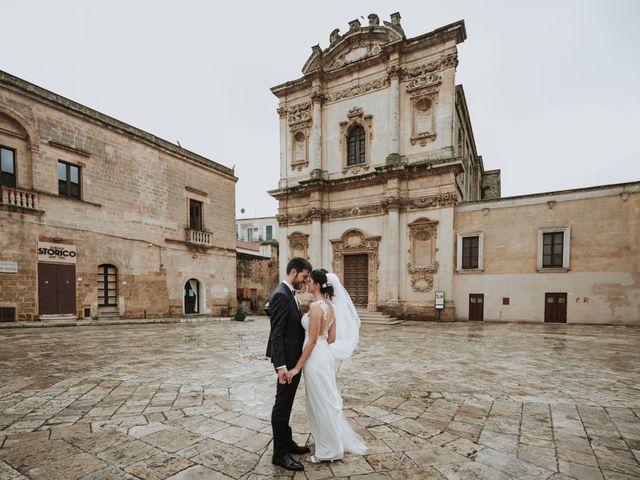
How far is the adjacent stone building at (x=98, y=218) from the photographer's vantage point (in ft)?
38.2

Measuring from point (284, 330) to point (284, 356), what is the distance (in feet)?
0.77

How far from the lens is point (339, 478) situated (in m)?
2.75

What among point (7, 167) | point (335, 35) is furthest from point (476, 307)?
point (7, 167)

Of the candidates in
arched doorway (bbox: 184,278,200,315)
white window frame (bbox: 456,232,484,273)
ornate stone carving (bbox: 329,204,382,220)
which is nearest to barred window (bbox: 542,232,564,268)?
white window frame (bbox: 456,232,484,273)

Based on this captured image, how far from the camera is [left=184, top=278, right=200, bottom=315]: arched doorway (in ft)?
58.2

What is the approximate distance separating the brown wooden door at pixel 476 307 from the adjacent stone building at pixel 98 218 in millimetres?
13707

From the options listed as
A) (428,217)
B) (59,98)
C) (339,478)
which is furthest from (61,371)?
(428,217)

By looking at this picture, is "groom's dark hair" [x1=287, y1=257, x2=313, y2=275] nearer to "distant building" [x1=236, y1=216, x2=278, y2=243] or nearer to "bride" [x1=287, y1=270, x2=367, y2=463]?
"bride" [x1=287, y1=270, x2=367, y2=463]

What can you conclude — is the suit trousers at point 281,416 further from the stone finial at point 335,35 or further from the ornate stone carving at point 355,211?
the stone finial at point 335,35

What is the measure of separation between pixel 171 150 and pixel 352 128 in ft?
34.0

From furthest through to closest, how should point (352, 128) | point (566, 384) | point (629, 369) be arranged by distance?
point (352, 128), point (629, 369), point (566, 384)

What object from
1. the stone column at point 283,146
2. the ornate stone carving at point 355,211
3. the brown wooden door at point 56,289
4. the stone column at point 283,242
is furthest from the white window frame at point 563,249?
the brown wooden door at point 56,289

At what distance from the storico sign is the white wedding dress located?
13832 mm

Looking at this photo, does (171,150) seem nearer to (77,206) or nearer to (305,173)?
(77,206)
